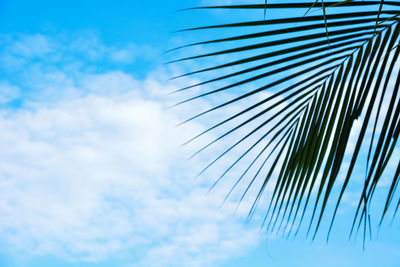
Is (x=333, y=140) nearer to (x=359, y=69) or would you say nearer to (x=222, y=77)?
(x=359, y=69)

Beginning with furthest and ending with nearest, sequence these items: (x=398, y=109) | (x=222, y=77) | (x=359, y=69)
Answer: (x=222, y=77), (x=359, y=69), (x=398, y=109)

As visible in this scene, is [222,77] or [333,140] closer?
[333,140]

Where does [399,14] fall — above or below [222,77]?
below

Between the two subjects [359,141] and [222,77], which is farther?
[222,77]

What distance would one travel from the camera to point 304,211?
104 centimetres

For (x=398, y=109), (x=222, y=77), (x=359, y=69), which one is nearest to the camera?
(x=398, y=109)

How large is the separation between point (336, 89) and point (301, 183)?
10.0 inches

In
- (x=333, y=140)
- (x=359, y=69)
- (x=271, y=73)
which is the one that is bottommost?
(x=333, y=140)

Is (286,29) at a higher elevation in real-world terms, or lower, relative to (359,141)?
higher

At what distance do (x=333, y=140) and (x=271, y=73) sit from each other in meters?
0.24

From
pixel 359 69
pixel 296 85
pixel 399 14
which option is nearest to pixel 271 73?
pixel 296 85

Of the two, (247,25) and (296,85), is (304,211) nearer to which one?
(296,85)

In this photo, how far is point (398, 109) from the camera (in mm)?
947

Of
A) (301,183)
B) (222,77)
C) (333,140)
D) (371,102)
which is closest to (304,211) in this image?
(301,183)
